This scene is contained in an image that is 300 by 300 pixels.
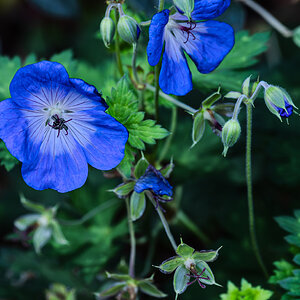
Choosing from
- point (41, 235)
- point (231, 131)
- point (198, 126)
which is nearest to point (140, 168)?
point (198, 126)

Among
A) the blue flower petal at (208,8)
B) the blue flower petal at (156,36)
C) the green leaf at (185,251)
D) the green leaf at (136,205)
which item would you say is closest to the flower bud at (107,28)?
the blue flower petal at (156,36)

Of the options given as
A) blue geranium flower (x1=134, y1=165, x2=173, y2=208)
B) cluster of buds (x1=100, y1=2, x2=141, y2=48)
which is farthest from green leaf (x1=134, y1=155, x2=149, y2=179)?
cluster of buds (x1=100, y1=2, x2=141, y2=48)

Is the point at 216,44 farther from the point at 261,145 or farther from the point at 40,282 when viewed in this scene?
the point at 40,282

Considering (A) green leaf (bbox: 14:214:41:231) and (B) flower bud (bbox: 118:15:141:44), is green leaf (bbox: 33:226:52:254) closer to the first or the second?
(A) green leaf (bbox: 14:214:41:231)

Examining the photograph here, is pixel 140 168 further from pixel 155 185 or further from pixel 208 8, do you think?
pixel 208 8

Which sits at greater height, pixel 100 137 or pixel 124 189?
pixel 100 137
